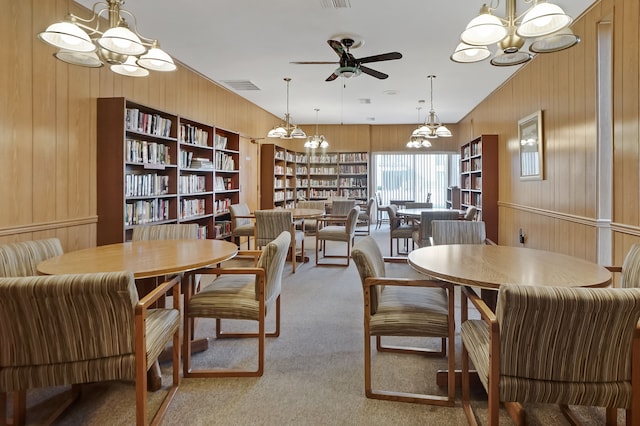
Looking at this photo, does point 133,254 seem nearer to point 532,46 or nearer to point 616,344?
point 616,344

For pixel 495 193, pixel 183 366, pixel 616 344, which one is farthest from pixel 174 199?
pixel 495 193

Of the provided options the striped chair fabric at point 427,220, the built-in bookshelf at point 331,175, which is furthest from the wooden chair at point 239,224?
the built-in bookshelf at point 331,175

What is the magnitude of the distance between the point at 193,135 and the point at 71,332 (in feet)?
13.2

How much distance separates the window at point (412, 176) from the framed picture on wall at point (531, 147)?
17.0ft

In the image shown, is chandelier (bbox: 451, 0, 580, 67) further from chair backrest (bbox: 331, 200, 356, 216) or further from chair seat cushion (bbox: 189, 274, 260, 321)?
chair backrest (bbox: 331, 200, 356, 216)

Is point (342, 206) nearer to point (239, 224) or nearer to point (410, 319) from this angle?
point (239, 224)

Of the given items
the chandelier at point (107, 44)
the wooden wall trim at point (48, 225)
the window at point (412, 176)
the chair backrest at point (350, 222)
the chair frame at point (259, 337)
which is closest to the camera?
the chandelier at point (107, 44)

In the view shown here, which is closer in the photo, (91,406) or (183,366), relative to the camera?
(91,406)

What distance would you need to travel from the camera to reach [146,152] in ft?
13.5

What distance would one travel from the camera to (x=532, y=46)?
7.59 ft

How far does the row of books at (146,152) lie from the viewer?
3.87 m

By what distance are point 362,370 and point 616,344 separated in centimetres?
141

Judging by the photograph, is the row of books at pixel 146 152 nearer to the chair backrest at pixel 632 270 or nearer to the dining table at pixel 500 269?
the dining table at pixel 500 269

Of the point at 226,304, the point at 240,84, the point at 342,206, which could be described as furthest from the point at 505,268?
the point at 240,84
